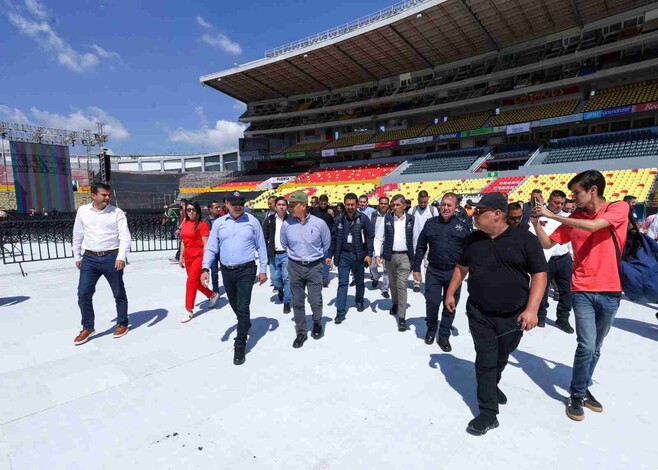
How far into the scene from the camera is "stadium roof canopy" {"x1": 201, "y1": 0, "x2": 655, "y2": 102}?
76.8 feet

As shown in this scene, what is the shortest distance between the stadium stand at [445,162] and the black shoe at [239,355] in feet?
83.1

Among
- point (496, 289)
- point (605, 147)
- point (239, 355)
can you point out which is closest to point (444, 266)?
point (496, 289)

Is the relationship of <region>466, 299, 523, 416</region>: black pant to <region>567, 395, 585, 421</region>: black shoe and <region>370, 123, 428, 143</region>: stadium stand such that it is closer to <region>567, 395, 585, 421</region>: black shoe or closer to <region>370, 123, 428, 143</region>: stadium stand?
<region>567, 395, 585, 421</region>: black shoe

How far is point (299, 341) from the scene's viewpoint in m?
4.25

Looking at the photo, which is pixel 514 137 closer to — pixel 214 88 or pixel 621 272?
pixel 621 272

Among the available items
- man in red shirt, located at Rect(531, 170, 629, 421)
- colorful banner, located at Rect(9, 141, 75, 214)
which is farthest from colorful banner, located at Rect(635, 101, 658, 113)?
colorful banner, located at Rect(9, 141, 75, 214)

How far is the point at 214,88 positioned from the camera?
40.2 metres

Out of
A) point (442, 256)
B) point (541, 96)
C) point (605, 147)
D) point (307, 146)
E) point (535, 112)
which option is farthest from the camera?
point (307, 146)

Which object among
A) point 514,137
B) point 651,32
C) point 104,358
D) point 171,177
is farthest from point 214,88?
point 104,358

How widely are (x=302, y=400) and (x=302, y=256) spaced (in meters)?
1.78

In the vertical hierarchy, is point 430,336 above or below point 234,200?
below

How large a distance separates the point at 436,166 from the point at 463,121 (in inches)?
216

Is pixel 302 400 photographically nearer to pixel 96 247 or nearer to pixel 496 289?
pixel 496 289

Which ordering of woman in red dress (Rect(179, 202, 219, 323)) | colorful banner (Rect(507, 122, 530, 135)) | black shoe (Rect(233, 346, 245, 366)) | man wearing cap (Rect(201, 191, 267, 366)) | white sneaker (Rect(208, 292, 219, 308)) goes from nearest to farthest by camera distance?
black shoe (Rect(233, 346, 245, 366))
man wearing cap (Rect(201, 191, 267, 366))
woman in red dress (Rect(179, 202, 219, 323))
white sneaker (Rect(208, 292, 219, 308))
colorful banner (Rect(507, 122, 530, 135))
